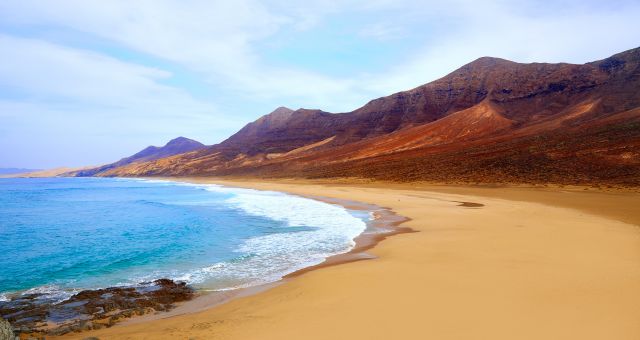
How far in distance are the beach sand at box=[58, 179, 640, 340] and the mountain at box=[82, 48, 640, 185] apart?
26357mm

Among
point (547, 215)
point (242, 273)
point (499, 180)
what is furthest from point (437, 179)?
point (242, 273)

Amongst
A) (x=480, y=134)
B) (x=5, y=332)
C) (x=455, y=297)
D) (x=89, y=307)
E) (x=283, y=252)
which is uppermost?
(x=480, y=134)

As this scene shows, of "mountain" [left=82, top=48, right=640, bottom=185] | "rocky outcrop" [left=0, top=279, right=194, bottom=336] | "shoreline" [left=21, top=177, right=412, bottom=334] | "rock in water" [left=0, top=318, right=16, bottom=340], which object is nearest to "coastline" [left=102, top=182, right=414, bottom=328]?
"shoreline" [left=21, top=177, right=412, bottom=334]

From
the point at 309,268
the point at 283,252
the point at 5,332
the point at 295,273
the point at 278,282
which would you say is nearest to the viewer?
the point at 5,332

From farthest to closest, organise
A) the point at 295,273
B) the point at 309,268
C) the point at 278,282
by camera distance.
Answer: the point at 309,268
the point at 295,273
the point at 278,282

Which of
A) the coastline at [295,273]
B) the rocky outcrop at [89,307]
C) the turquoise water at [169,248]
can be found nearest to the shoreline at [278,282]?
the coastline at [295,273]

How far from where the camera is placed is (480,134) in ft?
238

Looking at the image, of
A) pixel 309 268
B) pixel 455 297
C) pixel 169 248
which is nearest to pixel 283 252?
pixel 309 268

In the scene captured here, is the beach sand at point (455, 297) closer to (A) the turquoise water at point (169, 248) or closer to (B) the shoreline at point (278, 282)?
(B) the shoreline at point (278, 282)

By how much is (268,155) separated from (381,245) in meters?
111

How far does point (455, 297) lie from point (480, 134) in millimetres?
70693

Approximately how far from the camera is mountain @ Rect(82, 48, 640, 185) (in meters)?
41.6

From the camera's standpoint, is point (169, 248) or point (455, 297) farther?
point (169, 248)

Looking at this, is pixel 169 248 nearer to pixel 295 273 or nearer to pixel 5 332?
pixel 295 273
